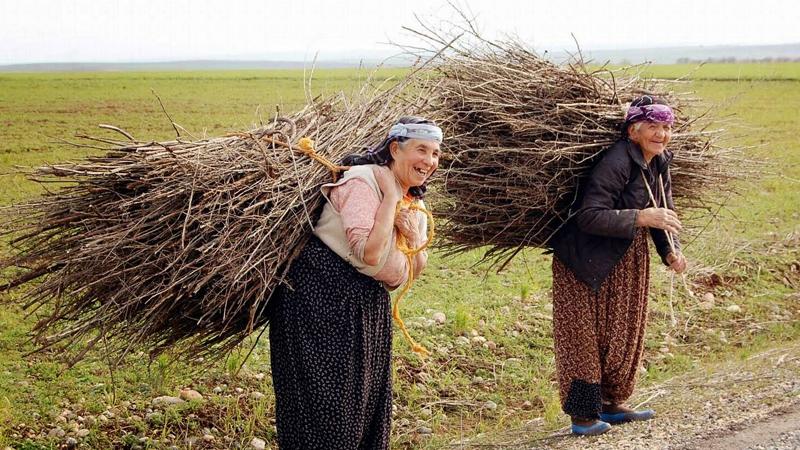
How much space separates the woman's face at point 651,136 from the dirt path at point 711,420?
1.38 metres

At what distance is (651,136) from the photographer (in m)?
4.07

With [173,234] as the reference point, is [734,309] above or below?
below

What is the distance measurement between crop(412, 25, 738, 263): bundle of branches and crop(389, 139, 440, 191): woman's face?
95 cm

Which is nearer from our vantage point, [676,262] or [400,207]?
[400,207]

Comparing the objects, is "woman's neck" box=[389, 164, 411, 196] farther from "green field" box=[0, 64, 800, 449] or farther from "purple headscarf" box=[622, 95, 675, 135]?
"purple headscarf" box=[622, 95, 675, 135]

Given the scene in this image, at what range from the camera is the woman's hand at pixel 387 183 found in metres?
3.28

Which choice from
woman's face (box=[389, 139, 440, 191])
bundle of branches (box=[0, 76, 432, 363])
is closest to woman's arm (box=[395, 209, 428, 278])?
woman's face (box=[389, 139, 440, 191])

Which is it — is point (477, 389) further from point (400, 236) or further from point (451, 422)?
point (400, 236)

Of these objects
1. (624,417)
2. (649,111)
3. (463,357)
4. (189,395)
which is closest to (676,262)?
(649,111)

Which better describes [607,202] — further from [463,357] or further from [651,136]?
[463,357]

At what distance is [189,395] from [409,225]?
92.5 inches

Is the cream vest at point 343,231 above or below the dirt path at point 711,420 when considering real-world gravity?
above

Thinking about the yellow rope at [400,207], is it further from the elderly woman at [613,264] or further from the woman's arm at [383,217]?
the elderly woman at [613,264]

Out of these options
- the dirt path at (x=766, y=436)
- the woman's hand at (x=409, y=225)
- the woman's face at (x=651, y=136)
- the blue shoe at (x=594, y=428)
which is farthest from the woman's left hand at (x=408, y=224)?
the dirt path at (x=766, y=436)
